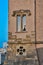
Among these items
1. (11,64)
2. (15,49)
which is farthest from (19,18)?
(11,64)

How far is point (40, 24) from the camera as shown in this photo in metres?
10.3

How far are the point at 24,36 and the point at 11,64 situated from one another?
1.42 metres

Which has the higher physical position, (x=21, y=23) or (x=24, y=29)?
(x=21, y=23)

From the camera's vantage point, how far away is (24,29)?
10.5 meters

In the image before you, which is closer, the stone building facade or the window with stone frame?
the stone building facade

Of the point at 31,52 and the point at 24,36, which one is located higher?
the point at 24,36

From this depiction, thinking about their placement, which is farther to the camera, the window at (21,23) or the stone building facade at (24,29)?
the window at (21,23)

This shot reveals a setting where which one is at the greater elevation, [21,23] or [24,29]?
[21,23]

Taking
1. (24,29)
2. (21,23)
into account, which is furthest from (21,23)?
(24,29)

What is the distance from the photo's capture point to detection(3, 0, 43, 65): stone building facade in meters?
10.3

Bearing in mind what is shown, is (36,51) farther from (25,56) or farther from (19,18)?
(19,18)

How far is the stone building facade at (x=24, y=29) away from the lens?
10.3 metres

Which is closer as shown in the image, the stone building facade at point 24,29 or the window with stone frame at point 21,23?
the stone building facade at point 24,29

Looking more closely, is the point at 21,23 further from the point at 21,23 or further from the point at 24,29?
the point at 24,29
